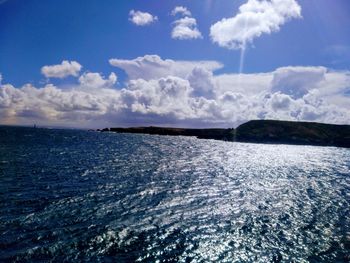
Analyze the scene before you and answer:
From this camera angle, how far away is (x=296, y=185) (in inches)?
2335

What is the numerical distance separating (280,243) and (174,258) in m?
10.6

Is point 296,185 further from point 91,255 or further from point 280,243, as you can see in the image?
point 91,255

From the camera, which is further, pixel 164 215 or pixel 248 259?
pixel 164 215

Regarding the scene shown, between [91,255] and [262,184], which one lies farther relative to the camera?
[262,184]

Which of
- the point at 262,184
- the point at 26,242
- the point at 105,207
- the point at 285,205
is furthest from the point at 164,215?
the point at 262,184

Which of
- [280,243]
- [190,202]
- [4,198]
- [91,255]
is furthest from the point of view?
[190,202]

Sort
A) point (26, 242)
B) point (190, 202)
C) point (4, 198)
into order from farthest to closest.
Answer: point (190, 202) → point (4, 198) → point (26, 242)

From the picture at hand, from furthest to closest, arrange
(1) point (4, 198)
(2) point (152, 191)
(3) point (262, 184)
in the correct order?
(3) point (262, 184) → (2) point (152, 191) → (1) point (4, 198)

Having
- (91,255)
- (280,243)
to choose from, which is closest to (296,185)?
(280,243)

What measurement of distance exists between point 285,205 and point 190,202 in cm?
1308

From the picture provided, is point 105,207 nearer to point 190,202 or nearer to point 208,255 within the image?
point 190,202

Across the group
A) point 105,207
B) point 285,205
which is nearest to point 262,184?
point 285,205

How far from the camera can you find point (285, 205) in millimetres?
42688

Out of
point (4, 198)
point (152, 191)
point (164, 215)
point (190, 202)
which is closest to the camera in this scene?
point (164, 215)
